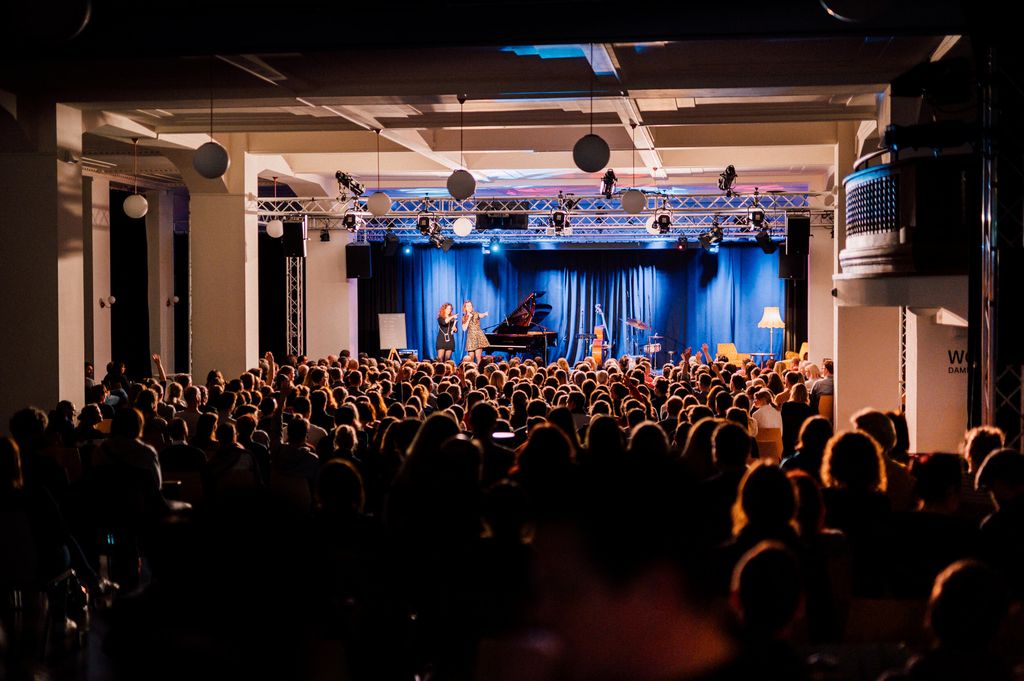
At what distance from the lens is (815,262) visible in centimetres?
2038

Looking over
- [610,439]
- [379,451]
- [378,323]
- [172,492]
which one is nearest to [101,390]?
[172,492]

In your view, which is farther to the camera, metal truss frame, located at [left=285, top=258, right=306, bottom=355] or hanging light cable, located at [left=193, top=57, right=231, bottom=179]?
metal truss frame, located at [left=285, top=258, right=306, bottom=355]

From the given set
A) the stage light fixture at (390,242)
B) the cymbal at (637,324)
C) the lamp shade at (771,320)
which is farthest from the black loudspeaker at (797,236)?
the cymbal at (637,324)

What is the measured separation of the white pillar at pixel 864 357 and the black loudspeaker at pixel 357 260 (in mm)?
10107

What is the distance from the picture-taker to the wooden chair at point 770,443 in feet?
27.2

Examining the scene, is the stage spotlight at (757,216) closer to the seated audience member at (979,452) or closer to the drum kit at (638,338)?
the drum kit at (638,338)

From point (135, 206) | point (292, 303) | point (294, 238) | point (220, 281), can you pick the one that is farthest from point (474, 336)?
point (135, 206)

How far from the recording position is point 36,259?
30.6ft

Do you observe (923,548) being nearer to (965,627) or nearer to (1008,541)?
(1008,541)

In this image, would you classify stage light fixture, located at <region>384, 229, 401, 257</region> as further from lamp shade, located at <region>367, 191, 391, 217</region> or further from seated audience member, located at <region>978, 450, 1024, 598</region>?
seated audience member, located at <region>978, 450, 1024, 598</region>

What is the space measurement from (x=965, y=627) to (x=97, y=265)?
624 inches

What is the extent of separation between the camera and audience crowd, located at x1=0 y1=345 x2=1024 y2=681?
272 cm

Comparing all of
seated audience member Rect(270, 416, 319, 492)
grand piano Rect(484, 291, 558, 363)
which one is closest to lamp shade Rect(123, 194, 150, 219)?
seated audience member Rect(270, 416, 319, 492)

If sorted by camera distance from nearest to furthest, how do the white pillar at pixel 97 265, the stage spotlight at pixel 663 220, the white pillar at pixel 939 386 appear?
the white pillar at pixel 939 386
the white pillar at pixel 97 265
the stage spotlight at pixel 663 220
